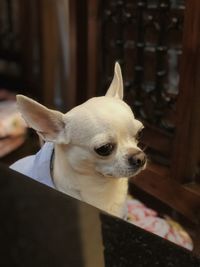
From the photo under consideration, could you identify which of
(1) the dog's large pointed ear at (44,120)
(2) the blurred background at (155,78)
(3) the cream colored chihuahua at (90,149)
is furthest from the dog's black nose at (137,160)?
(2) the blurred background at (155,78)

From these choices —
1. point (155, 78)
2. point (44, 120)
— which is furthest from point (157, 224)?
point (44, 120)

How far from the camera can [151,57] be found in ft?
3.16

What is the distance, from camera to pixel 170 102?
0.92 meters

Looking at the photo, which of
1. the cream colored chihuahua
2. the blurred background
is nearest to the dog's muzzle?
the cream colored chihuahua

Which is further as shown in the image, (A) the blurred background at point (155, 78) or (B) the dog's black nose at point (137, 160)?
(A) the blurred background at point (155, 78)

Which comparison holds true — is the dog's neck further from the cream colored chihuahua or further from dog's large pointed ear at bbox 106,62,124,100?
dog's large pointed ear at bbox 106,62,124,100

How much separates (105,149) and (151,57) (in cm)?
43

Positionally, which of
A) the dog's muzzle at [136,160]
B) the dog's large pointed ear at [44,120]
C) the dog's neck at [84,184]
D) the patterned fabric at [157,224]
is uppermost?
the dog's large pointed ear at [44,120]

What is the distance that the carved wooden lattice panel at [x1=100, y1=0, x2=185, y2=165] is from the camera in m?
0.90

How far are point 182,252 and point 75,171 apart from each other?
249mm

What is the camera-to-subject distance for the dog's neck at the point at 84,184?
0.65 meters

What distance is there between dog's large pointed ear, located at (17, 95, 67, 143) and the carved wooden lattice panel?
322 millimetres

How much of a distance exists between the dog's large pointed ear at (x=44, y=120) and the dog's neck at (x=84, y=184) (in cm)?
3

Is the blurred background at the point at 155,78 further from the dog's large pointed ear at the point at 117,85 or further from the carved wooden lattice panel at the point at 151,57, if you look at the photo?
the dog's large pointed ear at the point at 117,85
